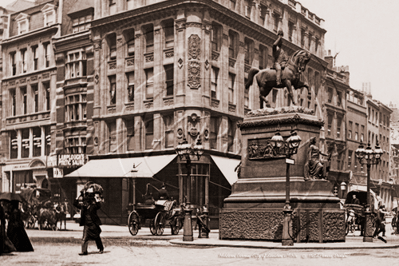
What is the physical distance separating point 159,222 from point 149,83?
684 inches

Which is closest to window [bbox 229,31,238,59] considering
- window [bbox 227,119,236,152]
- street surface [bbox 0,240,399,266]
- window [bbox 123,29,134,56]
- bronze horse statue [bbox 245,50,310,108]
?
window [bbox 227,119,236,152]

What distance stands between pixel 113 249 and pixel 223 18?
26.6 metres

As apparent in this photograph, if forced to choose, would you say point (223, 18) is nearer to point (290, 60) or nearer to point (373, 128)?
point (290, 60)

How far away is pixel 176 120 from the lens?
137ft

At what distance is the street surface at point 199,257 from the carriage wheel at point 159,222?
8310mm

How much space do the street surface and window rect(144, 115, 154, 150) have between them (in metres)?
24.0

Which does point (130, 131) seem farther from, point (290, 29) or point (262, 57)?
point (290, 29)

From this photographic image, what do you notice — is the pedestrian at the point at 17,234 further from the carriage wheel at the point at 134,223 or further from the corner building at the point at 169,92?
the corner building at the point at 169,92

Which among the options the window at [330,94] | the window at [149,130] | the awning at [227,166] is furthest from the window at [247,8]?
the window at [330,94]

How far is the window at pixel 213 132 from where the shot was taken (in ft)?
140

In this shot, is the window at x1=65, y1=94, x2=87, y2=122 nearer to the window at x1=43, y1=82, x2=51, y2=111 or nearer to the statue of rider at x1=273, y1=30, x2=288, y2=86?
the window at x1=43, y1=82, x2=51, y2=111

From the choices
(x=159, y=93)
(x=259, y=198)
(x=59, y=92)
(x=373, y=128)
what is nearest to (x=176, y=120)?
(x=159, y=93)

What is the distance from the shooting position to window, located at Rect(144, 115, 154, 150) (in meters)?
44.2

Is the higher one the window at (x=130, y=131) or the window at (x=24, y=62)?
the window at (x=24, y=62)
